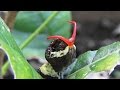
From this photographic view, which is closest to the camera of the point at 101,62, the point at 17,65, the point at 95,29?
the point at 17,65

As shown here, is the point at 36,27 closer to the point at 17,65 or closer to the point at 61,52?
the point at 61,52

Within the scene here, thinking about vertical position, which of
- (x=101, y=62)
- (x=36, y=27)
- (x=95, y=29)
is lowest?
(x=95, y=29)

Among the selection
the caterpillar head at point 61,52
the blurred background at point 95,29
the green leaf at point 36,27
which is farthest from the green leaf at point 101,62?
the blurred background at point 95,29

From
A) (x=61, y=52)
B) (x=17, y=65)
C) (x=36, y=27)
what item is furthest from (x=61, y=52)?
(x=36, y=27)

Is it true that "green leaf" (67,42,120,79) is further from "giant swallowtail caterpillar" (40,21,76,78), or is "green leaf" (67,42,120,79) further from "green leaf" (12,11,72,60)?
"green leaf" (12,11,72,60)

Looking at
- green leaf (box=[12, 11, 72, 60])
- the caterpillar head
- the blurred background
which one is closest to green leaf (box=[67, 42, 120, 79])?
the caterpillar head
